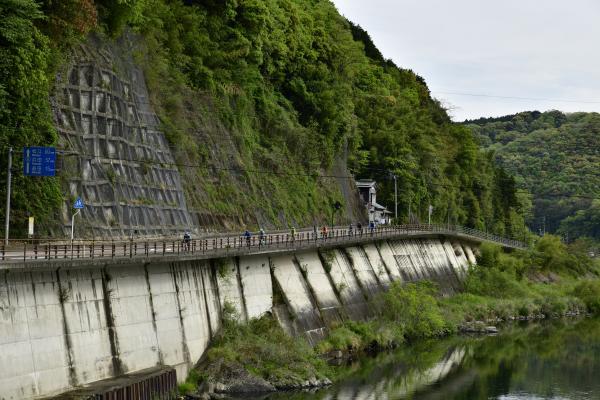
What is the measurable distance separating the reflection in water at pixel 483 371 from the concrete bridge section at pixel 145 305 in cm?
528

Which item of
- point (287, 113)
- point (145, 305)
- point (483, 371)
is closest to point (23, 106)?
point (145, 305)

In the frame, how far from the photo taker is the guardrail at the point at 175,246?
40.0 metres

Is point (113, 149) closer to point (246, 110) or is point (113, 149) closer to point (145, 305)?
point (145, 305)

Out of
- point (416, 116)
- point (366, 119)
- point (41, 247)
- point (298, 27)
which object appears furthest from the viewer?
point (416, 116)

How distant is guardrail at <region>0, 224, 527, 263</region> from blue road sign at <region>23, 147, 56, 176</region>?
131 inches

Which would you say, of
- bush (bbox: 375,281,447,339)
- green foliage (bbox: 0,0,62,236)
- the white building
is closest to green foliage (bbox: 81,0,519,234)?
the white building

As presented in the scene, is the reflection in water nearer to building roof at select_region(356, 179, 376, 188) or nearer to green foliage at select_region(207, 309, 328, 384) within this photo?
green foliage at select_region(207, 309, 328, 384)

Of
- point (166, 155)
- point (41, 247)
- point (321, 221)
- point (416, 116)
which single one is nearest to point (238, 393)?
point (41, 247)

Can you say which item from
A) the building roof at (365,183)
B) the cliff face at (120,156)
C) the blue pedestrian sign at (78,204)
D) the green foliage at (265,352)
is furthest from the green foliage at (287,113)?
the green foliage at (265,352)

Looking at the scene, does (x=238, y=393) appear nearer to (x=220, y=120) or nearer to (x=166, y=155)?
(x=166, y=155)

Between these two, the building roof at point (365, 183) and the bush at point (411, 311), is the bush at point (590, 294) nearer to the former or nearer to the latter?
the building roof at point (365, 183)

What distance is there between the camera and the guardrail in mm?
40034

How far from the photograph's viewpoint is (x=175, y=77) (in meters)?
76.4

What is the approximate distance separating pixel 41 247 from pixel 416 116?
10456cm
